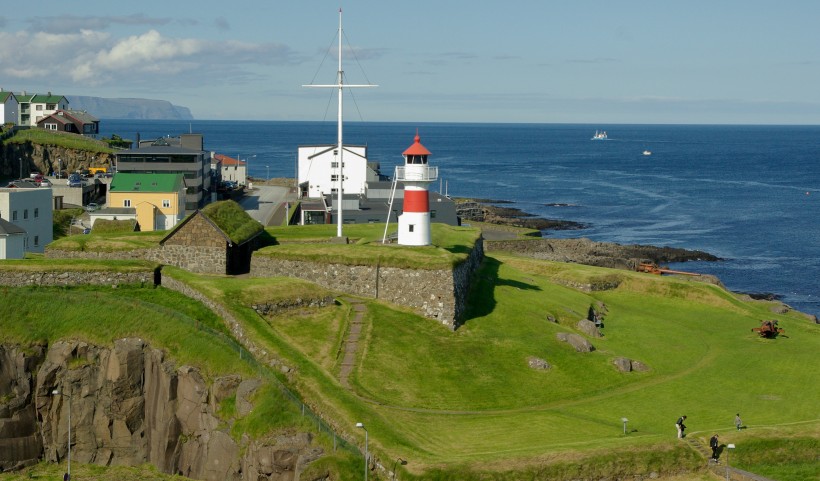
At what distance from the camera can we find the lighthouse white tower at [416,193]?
52000 millimetres

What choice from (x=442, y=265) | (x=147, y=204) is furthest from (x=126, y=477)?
(x=147, y=204)

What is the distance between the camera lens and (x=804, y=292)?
3524 inches

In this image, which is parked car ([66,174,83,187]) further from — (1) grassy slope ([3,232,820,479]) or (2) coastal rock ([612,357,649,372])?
(2) coastal rock ([612,357,649,372])

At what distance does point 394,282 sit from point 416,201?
5.24 metres

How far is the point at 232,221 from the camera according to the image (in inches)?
2212

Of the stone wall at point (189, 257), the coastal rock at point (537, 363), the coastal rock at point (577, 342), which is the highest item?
the stone wall at point (189, 257)

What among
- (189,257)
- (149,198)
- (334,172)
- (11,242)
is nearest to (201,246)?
(189,257)

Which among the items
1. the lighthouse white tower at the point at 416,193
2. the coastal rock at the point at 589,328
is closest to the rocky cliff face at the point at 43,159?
the lighthouse white tower at the point at 416,193

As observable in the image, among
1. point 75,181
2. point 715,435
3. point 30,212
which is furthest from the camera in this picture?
point 75,181

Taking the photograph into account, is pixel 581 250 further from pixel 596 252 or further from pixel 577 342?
pixel 577 342

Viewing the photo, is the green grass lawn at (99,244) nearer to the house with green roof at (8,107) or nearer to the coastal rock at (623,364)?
the coastal rock at (623,364)

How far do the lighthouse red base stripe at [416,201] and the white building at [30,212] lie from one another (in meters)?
30.6

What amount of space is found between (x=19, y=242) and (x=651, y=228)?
296 ft

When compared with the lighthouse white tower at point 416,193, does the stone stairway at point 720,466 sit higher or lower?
lower
